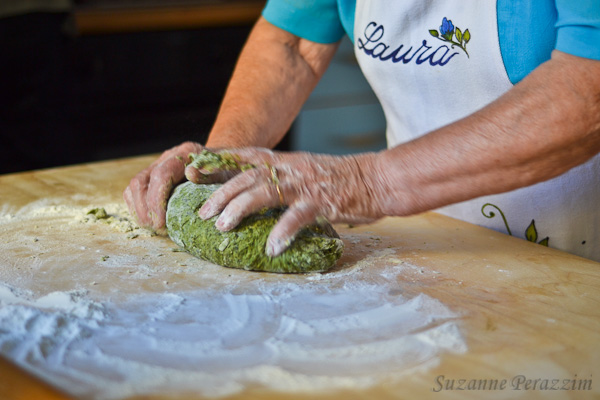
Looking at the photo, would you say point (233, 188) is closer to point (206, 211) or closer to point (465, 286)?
point (206, 211)

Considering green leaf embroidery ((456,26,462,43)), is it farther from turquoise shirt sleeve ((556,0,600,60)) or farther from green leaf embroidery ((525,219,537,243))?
green leaf embroidery ((525,219,537,243))

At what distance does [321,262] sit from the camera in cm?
107

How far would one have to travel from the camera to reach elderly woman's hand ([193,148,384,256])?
1.02m

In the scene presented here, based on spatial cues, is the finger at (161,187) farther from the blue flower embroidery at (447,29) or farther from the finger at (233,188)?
the blue flower embroidery at (447,29)

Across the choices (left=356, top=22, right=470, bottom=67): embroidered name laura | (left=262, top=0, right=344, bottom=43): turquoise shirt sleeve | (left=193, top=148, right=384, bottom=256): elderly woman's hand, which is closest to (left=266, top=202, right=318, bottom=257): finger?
(left=193, top=148, right=384, bottom=256): elderly woman's hand

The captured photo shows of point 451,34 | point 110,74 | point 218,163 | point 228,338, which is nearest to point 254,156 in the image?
point 218,163

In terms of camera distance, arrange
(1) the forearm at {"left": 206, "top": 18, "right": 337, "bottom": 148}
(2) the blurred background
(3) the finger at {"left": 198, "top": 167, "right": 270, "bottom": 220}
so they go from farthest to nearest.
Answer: (2) the blurred background < (1) the forearm at {"left": 206, "top": 18, "right": 337, "bottom": 148} < (3) the finger at {"left": 198, "top": 167, "right": 270, "bottom": 220}

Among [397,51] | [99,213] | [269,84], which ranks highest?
[397,51]

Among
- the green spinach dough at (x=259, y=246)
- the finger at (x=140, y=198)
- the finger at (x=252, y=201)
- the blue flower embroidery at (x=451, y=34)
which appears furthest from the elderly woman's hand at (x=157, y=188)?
→ the blue flower embroidery at (x=451, y=34)

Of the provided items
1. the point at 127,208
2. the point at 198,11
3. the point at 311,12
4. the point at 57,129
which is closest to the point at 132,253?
the point at 127,208

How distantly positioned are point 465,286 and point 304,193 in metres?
0.30

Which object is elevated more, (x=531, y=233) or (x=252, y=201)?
(x=252, y=201)

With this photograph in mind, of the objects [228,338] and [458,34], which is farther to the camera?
[458,34]

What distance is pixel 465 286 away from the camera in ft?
3.37
